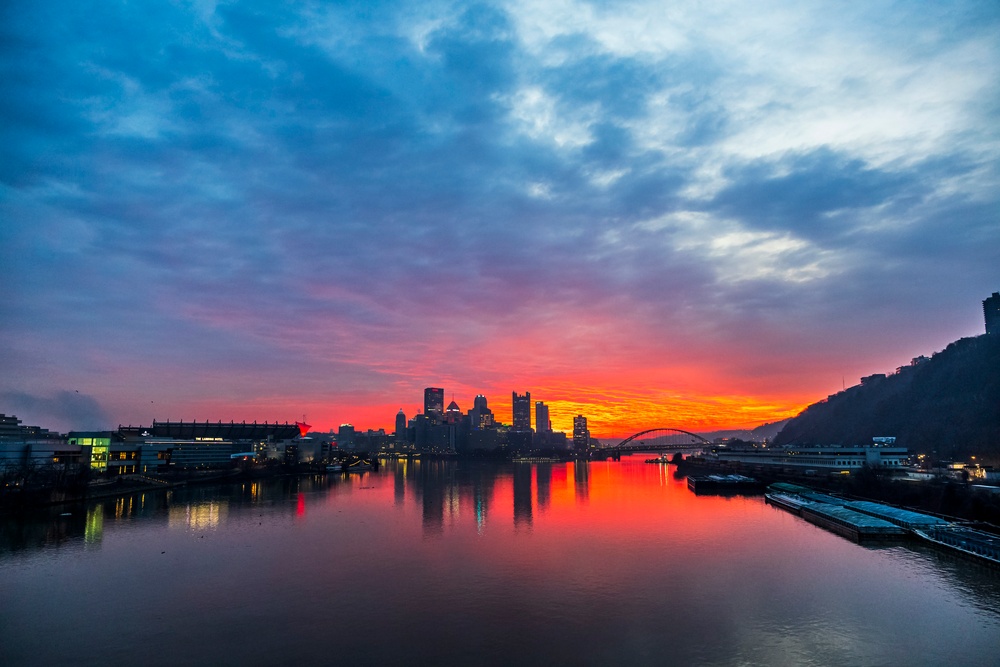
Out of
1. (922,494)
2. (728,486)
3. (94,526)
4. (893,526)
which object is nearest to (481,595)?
(893,526)

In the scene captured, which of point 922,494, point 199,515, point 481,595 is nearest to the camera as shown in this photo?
point 481,595

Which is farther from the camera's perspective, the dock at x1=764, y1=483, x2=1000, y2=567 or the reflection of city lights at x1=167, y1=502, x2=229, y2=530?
the reflection of city lights at x1=167, y1=502, x2=229, y2=530

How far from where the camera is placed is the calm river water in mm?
29500

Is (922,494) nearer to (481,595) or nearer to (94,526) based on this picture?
(481,595)

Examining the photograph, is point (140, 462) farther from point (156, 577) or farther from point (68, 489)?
point (156, 577)

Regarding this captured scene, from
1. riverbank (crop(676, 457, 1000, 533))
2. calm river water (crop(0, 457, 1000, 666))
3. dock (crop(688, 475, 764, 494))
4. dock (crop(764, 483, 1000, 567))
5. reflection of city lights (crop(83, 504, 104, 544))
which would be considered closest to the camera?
calm river water (crop(0, 457, 1000, 666))

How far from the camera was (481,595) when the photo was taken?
39.5m

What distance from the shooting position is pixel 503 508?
90.2 metres

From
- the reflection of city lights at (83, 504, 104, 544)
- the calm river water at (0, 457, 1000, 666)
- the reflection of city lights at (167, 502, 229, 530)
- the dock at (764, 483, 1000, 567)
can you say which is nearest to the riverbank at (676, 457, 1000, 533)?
the dock at (764, 483, 1000, 567)

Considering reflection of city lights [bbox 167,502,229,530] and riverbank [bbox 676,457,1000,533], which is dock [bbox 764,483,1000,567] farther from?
reflection of city lights [bbox 167,502,229,530]

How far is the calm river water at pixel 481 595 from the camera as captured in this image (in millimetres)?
29500

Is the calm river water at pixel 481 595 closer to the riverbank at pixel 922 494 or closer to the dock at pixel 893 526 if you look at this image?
the dock at pixel 893 526

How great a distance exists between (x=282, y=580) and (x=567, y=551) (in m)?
27.6

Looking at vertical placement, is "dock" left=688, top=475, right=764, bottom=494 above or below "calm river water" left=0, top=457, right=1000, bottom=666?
below
